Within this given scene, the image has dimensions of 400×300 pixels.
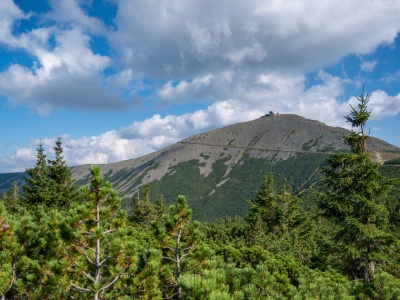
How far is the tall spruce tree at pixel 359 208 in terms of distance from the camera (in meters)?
18.5

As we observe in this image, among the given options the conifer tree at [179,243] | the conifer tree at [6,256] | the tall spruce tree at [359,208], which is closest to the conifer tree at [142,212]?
the tall spruce tree at [359,208]

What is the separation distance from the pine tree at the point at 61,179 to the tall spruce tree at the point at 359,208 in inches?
1191

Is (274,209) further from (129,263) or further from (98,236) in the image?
(98,236)

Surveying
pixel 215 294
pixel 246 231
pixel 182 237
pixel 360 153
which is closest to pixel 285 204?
pixel 246 231

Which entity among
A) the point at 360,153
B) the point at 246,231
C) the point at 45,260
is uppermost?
the point at 360,153

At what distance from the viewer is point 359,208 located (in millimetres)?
19250

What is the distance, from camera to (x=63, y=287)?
8.59m

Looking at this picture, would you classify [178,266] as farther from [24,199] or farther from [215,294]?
[24,199]

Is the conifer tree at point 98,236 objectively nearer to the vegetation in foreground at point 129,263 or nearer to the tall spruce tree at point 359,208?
the vegetation in foreground at point 129,263

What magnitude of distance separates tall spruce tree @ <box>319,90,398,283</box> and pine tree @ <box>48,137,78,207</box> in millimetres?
30256

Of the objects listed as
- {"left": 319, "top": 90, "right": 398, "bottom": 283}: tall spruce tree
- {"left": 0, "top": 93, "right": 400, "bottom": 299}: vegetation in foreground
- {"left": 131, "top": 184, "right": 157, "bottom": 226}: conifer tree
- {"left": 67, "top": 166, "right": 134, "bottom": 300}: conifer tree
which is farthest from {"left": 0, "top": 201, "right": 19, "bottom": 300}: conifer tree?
{"left": 131, "top": 184, "right": 157, "bottom": 226}: conifer tree

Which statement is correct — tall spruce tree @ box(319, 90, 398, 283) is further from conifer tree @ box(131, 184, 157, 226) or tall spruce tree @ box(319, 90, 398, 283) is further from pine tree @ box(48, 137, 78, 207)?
conifer tree @ box(131, 184, 157, 226)

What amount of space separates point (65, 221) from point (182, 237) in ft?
15.2

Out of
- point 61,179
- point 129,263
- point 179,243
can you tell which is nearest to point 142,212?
point 61,179
